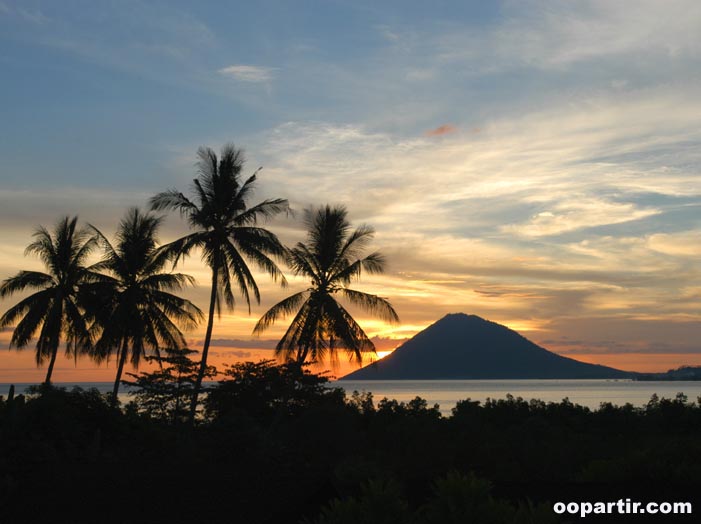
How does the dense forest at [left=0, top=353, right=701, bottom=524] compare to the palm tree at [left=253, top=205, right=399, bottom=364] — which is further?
the palm tree at [left=253, top=205, right=399, bottom=364]

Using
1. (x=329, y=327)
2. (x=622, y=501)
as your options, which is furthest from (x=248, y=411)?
(x=622, y=501)

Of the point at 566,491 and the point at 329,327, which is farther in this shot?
the point at 329,327

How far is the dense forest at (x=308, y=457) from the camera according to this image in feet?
34.7

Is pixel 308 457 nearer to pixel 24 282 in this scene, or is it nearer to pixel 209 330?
pixel 209 330

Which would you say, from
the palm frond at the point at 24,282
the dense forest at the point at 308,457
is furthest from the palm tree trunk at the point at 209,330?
the palm frond at the point at 24,282

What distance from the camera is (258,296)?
30.6 meters

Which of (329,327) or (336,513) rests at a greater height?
(329,327)

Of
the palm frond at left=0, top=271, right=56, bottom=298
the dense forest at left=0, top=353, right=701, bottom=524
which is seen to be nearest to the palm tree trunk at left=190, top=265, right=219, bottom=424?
the dense forest at left=0, top=353, right=701, bottom=524

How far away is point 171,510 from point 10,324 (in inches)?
998

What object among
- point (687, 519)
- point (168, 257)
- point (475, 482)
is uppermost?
point (168, 257)

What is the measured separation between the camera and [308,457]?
28.1 m

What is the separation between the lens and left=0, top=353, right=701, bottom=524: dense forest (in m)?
10.6

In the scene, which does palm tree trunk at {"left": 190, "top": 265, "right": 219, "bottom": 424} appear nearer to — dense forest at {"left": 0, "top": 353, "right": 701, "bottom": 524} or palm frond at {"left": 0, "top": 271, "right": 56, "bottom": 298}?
dense forest at {"left": 0, "top": 353, "right": 701, "bottom": 524}

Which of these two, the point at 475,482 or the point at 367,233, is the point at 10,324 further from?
the point at 475,482
